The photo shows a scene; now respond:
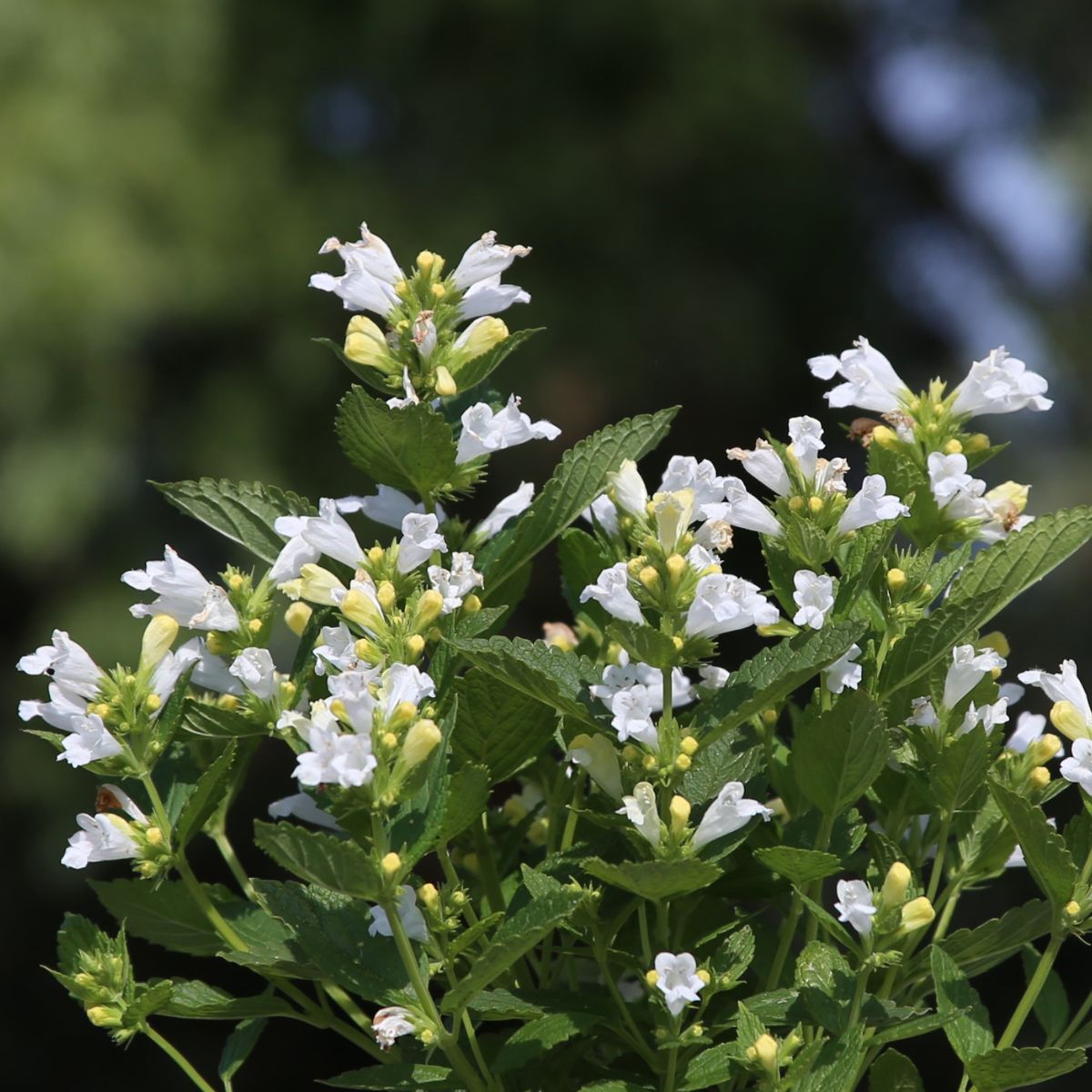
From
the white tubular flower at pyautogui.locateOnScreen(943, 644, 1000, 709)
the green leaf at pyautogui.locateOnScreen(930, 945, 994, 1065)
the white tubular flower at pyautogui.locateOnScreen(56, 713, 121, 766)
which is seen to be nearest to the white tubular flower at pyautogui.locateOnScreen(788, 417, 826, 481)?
the white tubular flower at pyautogui.locateOnScreen(943, 644, 1000, 709)

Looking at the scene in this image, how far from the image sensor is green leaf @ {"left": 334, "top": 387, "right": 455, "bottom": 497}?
68 cm

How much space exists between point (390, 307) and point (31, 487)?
2.83 m

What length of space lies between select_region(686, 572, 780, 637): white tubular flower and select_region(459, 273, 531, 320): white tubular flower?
202 millimetres

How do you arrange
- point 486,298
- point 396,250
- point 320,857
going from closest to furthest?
1. point 320,857
2. point 486,298
3. point 396,250

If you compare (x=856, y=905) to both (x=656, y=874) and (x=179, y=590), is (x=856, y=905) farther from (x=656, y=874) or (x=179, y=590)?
(x=179, y=590)

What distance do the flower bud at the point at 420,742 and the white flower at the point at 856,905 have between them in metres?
0.20

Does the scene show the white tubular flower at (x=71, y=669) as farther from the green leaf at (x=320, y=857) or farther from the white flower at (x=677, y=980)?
the white flower at (x=677, y=980)

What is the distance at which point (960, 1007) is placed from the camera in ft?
2.19

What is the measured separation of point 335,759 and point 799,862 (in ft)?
0.71

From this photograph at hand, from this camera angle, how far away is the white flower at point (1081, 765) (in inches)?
25.4

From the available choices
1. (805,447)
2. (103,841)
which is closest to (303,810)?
(103,841)

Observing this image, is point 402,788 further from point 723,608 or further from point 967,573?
point 967,573

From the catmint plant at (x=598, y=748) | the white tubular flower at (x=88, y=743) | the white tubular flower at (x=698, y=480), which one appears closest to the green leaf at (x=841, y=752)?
the catmint plant at (x=598, y=748)

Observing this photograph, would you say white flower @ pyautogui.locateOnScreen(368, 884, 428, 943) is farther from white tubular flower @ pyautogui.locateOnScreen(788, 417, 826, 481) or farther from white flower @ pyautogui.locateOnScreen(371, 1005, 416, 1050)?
white tubular flower @ pyautogui.locateOnScreen(788, 417, 826, 481)
